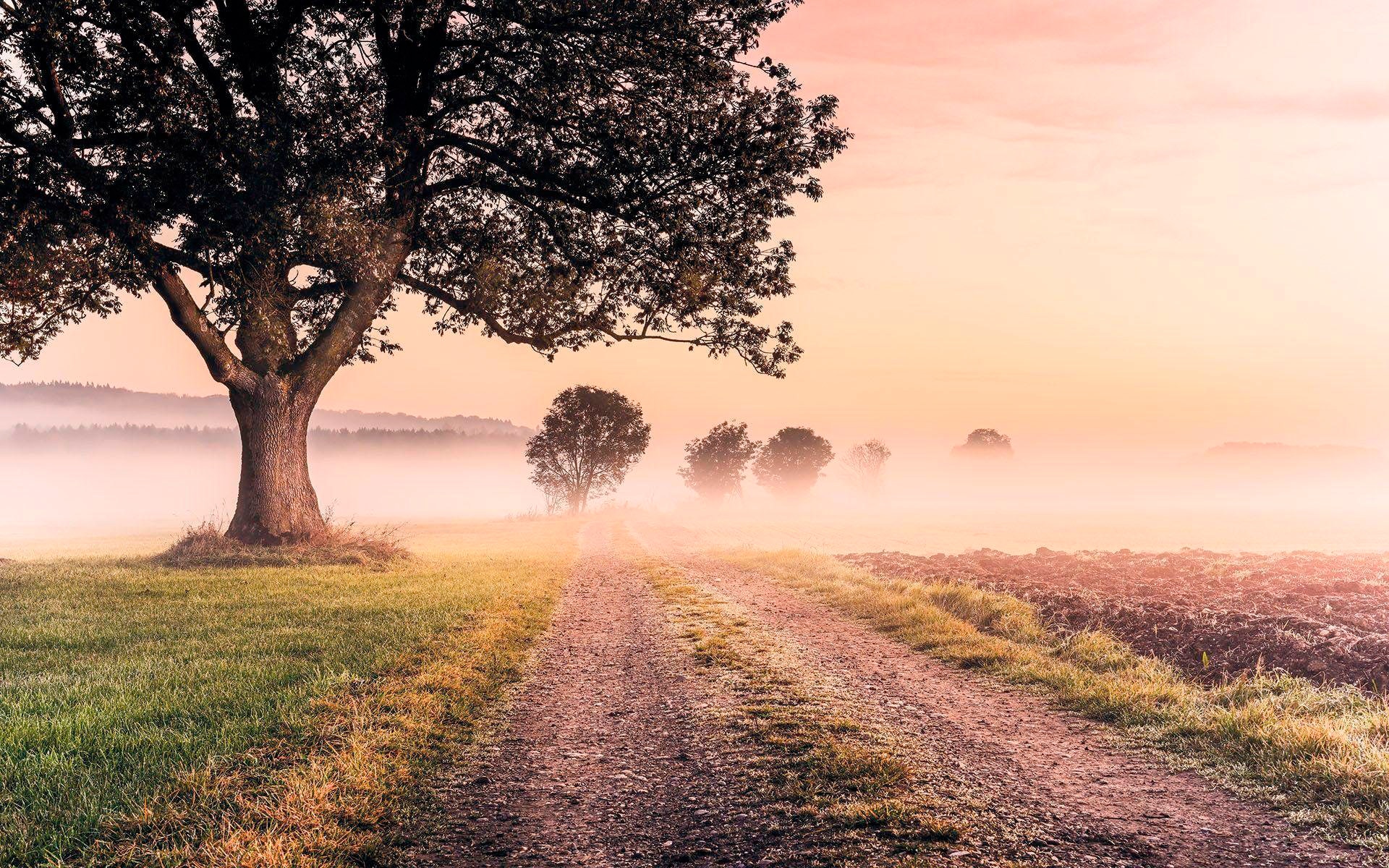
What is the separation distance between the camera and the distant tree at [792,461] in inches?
4631

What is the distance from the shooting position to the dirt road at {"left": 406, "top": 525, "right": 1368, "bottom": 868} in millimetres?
4488

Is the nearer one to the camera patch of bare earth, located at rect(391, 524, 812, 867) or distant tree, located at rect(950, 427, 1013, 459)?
patch of bare earth, located at rect(391, 524, 812, 867)

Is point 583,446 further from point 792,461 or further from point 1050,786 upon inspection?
point 1050,786

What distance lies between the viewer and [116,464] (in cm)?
14738

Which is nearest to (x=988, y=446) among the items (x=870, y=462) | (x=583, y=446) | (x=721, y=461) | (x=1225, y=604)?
(x=870, y=462)

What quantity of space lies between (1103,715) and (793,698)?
3.21 m

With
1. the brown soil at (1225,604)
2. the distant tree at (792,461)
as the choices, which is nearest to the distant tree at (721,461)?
the distant tree at (792,461)

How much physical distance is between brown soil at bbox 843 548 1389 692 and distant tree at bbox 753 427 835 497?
95962mm

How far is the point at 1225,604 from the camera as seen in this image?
12.0 metres

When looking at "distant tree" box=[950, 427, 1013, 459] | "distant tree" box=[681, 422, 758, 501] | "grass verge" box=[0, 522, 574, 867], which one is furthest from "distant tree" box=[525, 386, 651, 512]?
"distant tree" box=[950, 427, 1013, 459]

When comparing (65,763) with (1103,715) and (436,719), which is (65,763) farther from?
(1103,715)

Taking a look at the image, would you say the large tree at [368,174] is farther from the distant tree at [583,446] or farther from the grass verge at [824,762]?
the distant tree at [583,446]

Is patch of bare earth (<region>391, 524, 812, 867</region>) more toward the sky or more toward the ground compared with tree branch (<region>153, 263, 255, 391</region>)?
more toward the ground

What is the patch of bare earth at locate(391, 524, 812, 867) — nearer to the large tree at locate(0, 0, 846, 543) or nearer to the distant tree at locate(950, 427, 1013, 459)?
the large tree at locate(0, 0, 846, 543)
